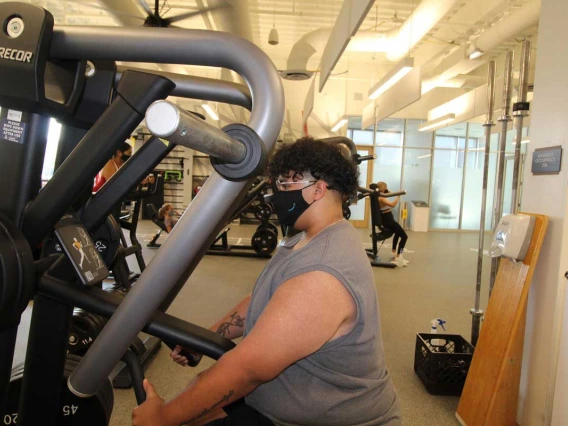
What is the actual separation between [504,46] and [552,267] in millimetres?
7947

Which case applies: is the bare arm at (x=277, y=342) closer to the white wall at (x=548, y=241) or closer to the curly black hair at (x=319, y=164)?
the curly black hair at (x=319, y=164)

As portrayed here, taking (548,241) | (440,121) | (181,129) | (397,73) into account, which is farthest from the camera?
(440,121)

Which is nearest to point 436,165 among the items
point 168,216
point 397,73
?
point 397,73

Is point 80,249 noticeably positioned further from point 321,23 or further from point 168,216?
point 321,23

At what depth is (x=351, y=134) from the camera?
12.1 meters

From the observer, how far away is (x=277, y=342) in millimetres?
975

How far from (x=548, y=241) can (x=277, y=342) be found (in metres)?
1.62

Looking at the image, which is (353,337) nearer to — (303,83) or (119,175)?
(119,175)

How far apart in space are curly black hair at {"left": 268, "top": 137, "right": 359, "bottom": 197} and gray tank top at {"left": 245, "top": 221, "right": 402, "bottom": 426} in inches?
9.1

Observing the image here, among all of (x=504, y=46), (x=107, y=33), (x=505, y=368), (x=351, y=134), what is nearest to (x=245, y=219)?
(x=351, y=134)

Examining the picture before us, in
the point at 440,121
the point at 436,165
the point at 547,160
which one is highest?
the point at 440,121

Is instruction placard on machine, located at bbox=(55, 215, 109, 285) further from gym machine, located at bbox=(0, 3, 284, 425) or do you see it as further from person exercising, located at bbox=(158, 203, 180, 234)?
person exercising, located at bbox=(158, 203, 180, 234)

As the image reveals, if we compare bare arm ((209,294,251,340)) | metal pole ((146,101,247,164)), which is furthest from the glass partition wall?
metal pole ((146,101,247,164))

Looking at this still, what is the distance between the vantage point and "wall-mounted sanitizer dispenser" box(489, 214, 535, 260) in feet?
6.32
